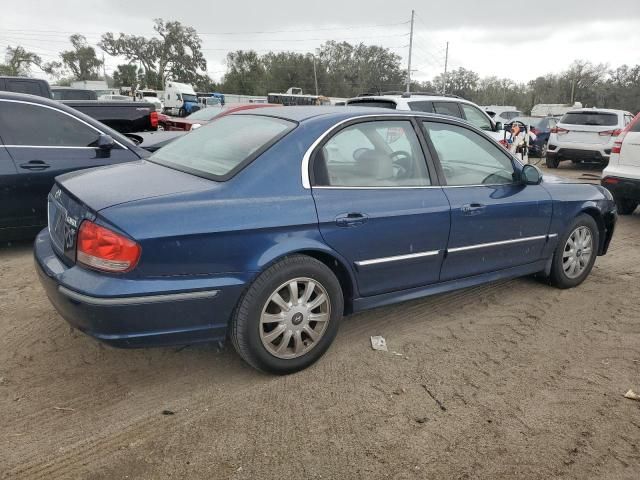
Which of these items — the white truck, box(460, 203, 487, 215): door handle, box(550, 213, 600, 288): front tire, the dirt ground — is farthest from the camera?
the white truck

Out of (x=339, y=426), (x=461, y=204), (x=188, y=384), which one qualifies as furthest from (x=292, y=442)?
(x=461, y=204)

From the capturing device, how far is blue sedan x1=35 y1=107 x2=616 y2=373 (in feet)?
8.43

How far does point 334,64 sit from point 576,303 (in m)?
87.0

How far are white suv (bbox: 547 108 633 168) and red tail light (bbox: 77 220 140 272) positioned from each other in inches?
494

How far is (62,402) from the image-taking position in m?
2.77

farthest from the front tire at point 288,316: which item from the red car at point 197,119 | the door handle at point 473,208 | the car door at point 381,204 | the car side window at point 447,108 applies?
the red car at point 197,119

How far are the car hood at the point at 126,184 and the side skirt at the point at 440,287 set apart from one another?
1.27 meters

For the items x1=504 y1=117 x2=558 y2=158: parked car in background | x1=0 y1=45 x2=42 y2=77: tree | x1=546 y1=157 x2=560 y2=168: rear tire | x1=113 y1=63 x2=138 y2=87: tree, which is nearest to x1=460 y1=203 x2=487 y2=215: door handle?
x1=546 y1=157 x2=560 y2=168: rear tire

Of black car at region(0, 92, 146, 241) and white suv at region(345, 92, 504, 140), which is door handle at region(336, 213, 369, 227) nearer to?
black car at region(0, 92, 146, 241)

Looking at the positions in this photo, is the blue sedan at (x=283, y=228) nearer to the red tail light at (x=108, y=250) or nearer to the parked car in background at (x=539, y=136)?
the red tail light at (x=108, y=250)

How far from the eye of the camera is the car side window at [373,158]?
10.3 ft

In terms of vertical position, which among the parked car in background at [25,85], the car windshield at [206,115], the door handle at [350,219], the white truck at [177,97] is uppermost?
the white truck at [177,97]

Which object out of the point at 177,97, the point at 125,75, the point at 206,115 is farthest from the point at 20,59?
the point at 206,115

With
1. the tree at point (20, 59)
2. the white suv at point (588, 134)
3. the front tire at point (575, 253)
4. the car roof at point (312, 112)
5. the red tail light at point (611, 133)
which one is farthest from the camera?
the tree at point (20, 59)
